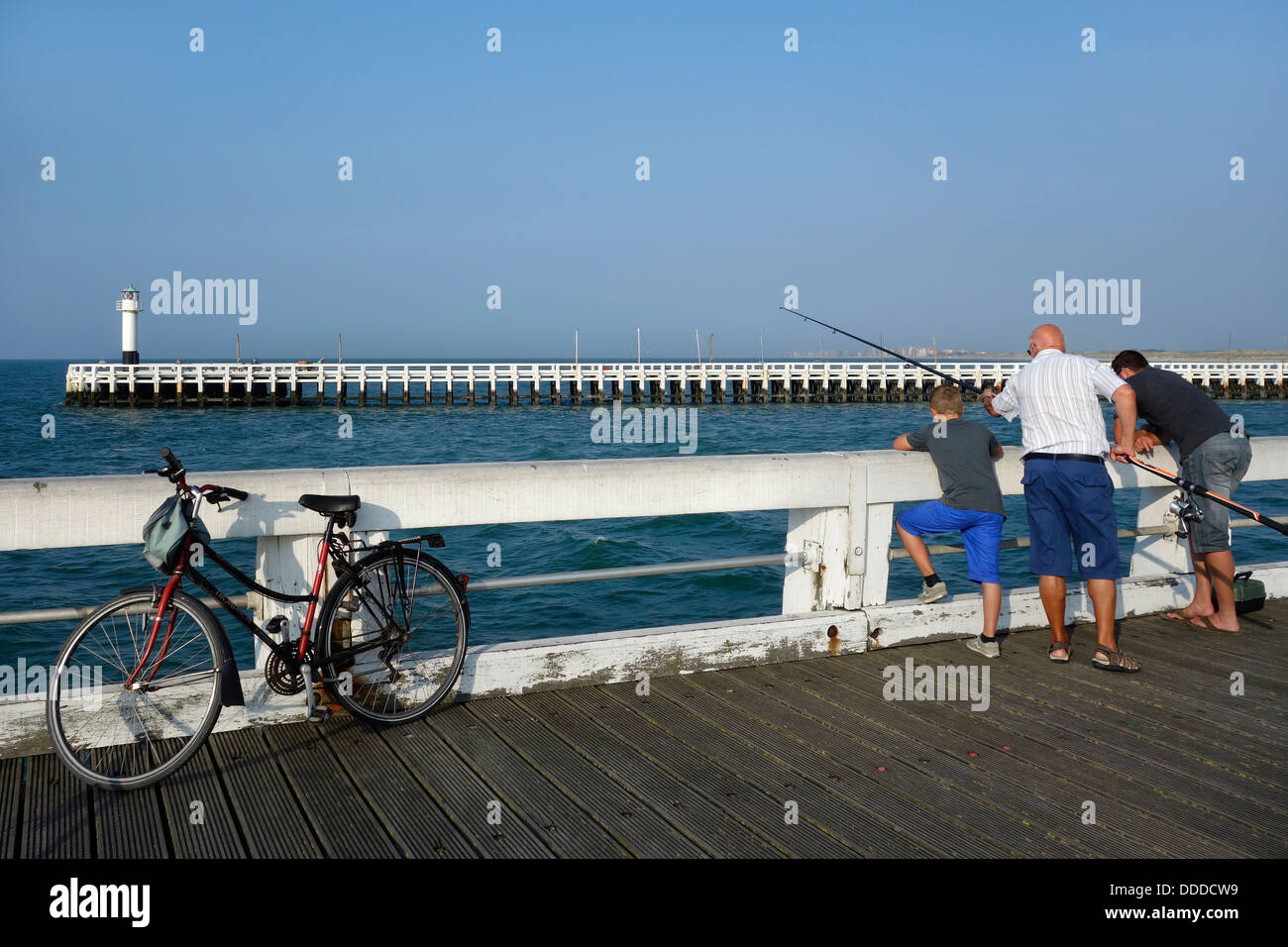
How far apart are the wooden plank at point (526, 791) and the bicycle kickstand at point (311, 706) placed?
0.43 m

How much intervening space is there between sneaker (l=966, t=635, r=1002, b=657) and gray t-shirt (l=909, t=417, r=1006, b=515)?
677mm

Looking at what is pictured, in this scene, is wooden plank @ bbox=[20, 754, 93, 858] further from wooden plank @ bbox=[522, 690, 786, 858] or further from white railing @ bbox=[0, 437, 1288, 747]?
wooden plank @ bbox=[522, 690, 786, 858]

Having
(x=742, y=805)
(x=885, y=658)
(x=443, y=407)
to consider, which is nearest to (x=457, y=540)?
(x=885, y=658)

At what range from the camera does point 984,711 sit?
4.65 meters

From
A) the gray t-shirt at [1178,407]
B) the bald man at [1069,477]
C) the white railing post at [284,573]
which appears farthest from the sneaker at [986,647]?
the white railing post at [284,573]

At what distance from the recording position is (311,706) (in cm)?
426

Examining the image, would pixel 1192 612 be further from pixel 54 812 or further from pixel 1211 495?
pixel 54 812

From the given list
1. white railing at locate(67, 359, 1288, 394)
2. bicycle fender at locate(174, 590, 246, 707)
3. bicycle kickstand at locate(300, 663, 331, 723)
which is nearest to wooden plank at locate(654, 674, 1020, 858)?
bicycle kickstand at locate(300, 663, 331, 723)

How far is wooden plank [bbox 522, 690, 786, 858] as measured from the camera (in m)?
3.37

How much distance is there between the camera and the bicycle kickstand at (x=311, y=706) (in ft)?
13.5

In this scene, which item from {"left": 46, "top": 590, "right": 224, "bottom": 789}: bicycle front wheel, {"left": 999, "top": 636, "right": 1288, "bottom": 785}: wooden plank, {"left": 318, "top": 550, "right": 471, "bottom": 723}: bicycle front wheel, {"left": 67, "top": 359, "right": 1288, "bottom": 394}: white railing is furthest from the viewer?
{"left": 67, "top": 359, "right": 1288, "bottom": 394}: white railing

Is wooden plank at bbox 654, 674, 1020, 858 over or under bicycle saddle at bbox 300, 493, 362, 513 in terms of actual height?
under

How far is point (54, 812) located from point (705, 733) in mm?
2381
